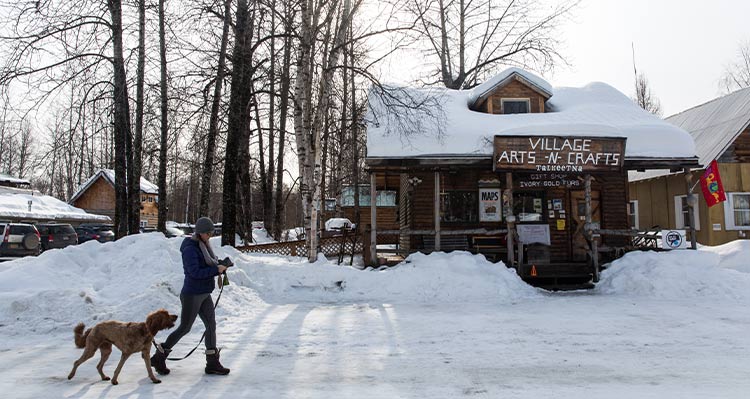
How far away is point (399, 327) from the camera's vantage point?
28.4ft

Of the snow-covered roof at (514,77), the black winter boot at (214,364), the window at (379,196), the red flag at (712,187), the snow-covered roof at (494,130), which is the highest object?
the snow-covered roof at (514,77)

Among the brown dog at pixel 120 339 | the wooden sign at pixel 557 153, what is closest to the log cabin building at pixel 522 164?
the wooden sign at pixel 557 153

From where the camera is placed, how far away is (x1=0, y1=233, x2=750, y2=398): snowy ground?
17.9 feet

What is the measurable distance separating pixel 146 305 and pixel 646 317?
29.5ft

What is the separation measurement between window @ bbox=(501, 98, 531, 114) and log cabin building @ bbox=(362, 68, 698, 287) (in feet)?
0.12

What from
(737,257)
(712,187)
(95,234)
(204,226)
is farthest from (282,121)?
(204,226)

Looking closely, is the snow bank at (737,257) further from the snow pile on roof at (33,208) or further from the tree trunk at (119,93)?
the snow pile on roof at (33,208)

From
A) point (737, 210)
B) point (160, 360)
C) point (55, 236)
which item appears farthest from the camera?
point (55, 236)

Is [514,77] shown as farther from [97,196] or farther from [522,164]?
[97,196]

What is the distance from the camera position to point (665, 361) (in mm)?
6449

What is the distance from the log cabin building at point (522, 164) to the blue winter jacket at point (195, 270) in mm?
8625

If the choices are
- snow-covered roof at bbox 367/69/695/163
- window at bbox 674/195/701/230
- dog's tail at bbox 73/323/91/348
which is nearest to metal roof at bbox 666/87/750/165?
window at bbox 674/195/701/230

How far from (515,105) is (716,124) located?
46.7 feet

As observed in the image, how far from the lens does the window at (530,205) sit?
1739 centimetres
